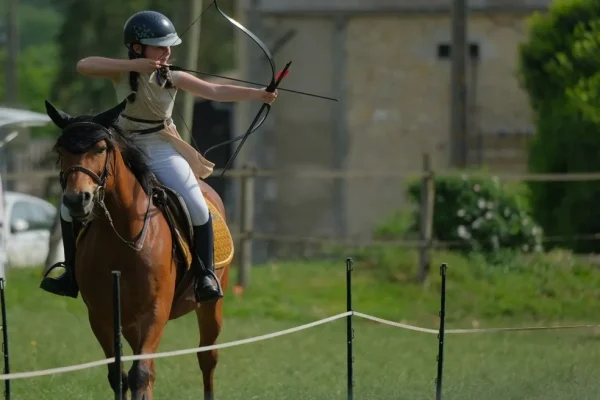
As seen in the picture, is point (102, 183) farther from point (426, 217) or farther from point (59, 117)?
point (426, 217)

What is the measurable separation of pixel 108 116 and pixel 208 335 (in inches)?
91.0

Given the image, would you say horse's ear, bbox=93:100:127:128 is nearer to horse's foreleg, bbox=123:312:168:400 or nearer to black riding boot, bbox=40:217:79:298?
black riding boot, bbox=40:217:79:298

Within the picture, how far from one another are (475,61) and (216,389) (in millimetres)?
17343

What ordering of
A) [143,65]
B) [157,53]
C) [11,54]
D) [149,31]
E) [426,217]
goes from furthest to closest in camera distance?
[11,54]
[426,217]
[157,53]
[149,31]
[143,65]

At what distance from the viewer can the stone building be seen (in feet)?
90.2

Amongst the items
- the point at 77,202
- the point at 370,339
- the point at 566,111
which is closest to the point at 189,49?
the point at 566,111

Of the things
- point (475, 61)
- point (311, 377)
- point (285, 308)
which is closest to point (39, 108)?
point (475, 61)

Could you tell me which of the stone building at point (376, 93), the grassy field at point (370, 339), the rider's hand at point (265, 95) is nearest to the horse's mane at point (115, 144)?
the rider's hand at point (265, 95)

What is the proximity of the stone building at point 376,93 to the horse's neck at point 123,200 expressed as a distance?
732 inches

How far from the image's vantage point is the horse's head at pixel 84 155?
7.85 metres

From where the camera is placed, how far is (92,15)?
148ft

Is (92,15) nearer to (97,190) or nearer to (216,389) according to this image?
(216,389)

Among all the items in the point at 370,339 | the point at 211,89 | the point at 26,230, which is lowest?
the point at 370,339

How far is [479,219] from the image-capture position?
1969cm
